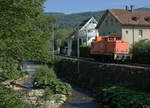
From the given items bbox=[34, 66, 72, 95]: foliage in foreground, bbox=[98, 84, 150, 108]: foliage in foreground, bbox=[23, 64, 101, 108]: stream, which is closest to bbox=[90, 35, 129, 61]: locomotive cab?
bbox=[23, 64, 101, 108]: stream

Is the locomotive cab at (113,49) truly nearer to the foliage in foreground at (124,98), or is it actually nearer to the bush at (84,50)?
the foliage in foreground at (124,98)

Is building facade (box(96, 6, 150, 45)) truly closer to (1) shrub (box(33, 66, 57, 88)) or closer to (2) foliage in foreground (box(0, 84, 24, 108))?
(1) shrub (box(33, 66, 57, 88))

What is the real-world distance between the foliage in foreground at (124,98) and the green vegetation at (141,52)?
7.75m

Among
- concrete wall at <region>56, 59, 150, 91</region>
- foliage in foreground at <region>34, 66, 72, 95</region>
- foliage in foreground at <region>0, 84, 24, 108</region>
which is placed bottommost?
foliage in foreground at <region>34, 66, 72, 95</region>

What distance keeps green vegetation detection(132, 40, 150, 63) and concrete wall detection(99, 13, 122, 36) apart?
13516 mm

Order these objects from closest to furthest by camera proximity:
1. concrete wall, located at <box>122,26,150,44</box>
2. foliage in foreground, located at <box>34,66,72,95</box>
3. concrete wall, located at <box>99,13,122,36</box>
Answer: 1. foliage in foreground, located at <box>34,66,72,95</box>
2. concrete wall, located at <box>122,26,150,44</box>
3. concrete wall, located at <box>99,13,122,36</box>

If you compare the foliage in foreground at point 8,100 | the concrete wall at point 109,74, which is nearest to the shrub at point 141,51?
the concrete wall at point 109,74

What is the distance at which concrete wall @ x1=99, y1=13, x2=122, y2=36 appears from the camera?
35.3 m

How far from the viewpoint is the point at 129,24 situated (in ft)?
112

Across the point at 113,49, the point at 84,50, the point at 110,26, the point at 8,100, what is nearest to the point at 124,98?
the point at 113,49

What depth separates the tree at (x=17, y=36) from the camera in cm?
426

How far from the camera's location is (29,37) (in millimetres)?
4723

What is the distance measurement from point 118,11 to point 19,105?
35.2m

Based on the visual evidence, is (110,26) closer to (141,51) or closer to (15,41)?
(141,51)
